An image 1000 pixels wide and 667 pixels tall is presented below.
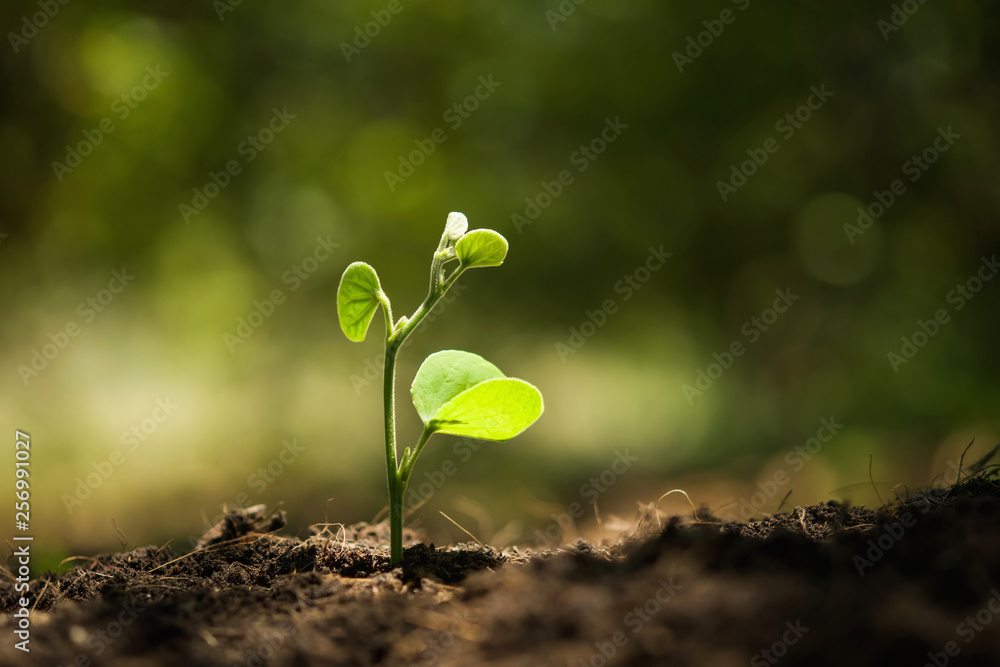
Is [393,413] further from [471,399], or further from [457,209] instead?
[457,209]

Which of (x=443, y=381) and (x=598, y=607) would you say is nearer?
(x=598, y=607)

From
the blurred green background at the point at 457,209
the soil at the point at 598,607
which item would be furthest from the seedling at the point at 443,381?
the blurred green background at the point at 457,209

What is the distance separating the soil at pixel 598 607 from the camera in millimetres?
632

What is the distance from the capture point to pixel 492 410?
3.18ft

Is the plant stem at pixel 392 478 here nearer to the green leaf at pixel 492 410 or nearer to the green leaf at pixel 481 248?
the green leaf at pixel 492 410

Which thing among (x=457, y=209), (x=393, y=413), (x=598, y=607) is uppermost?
(x=457, y=209)

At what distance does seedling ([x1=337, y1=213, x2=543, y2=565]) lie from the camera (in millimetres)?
959

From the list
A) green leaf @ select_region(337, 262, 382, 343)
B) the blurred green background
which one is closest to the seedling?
green leaf @ select_region(337, 262, 382, 343)

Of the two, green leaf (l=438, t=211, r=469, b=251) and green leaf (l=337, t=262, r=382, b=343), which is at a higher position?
green leaf (l=438, t=211, r=469, b=251)

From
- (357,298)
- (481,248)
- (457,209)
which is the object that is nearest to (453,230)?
(481,248)

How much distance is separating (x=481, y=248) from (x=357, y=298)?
217mm

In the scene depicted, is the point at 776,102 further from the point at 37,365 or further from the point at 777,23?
the point at 37,365

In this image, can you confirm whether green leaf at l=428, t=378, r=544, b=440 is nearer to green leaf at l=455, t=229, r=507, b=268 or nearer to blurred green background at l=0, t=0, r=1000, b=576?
green leaf at l=455, t=229, r=507, b=268

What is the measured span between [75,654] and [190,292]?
3.81 meters
